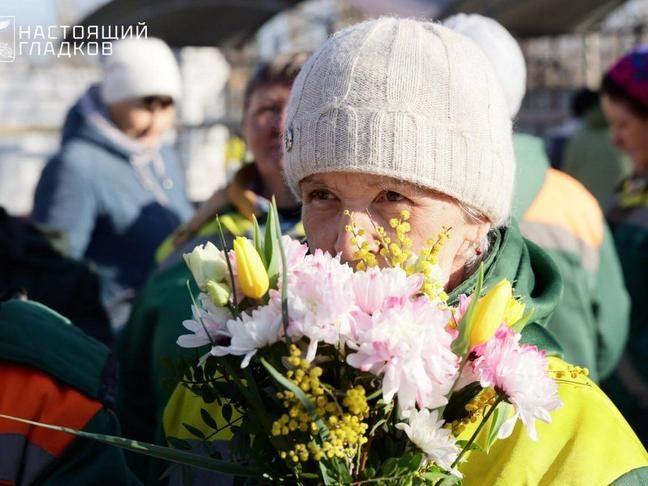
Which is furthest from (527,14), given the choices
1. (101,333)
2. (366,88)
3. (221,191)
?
(366,88)

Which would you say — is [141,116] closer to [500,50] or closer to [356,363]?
[500,50]

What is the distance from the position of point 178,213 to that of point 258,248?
153 inches

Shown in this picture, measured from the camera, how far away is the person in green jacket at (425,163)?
201 cm

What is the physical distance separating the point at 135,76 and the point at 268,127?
1850 millimetres

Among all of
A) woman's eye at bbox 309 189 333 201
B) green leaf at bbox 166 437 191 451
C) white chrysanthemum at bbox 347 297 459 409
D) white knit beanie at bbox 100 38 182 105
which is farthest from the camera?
white knit beanie at bbox 100 38 182 105

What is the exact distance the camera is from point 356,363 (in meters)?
1.68

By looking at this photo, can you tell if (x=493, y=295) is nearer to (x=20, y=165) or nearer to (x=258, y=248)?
(x=258, y=248)

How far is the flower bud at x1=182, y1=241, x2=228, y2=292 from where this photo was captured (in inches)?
72.6

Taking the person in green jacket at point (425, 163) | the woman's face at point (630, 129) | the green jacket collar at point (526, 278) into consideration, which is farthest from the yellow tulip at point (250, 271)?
the woman's face at point (630, 129)

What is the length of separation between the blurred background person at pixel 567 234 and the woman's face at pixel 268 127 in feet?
1.96

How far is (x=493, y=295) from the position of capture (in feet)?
5.75

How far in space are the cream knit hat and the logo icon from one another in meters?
1.74

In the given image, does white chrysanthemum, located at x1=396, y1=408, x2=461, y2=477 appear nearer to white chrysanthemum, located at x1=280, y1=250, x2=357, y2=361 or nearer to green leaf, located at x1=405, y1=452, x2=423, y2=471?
green leaf, located at x1=405, y1=452, x2=423, y2=471

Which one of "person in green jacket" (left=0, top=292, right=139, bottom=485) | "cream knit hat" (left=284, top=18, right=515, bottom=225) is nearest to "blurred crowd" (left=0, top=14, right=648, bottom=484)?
"person in green jacket" (left=0, top=292, right=139, bottom=485)
